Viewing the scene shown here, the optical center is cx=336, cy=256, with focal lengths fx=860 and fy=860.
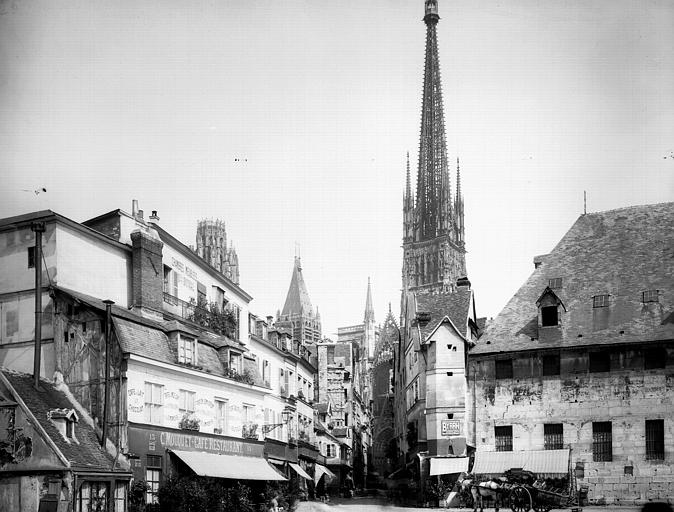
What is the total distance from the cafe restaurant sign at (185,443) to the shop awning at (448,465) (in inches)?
329

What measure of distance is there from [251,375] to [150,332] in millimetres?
8340

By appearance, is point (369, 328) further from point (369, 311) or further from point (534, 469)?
point (534, 469)

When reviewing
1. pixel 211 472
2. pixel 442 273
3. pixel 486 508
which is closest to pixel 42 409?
pixel 211 472

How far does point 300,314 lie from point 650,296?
114 meters

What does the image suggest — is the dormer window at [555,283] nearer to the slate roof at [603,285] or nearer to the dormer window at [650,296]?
the slate roof at [603,285]

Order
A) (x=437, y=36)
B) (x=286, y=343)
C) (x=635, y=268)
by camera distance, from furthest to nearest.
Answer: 1. (x=437, y=36)
2. (x=286, y=343)
3. (x=635, y=268)

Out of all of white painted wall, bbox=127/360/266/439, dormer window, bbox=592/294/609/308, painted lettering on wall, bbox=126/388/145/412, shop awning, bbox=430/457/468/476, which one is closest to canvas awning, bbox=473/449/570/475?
shop awning, bbox=430/457/468/476

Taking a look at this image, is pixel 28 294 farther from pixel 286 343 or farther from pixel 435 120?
pixel 435 120

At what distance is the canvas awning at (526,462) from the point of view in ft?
123

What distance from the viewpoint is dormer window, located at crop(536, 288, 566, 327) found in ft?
132

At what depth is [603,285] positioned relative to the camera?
41.3m

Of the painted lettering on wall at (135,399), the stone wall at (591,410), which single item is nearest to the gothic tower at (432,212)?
the stone wall at (591,410)

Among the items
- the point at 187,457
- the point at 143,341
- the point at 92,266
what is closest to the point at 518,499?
the point at 187,457

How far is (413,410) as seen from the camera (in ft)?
163
